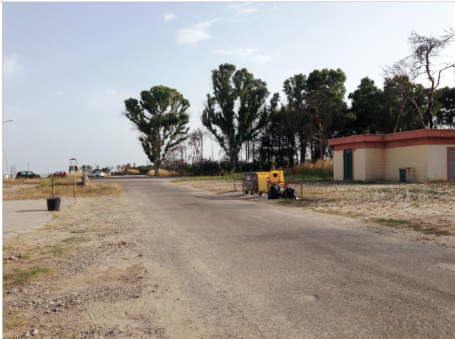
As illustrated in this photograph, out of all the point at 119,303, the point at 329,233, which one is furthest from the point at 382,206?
the point at 119,303

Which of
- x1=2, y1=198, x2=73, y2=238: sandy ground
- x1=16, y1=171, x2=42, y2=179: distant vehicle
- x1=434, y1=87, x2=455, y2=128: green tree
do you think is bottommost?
x1=2, y1=198, x2=73, y2=238: sandy ground

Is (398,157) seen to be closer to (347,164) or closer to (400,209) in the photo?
(347,164)

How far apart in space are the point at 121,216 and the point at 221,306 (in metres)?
9.81

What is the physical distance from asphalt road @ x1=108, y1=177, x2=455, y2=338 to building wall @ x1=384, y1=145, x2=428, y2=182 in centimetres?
1978

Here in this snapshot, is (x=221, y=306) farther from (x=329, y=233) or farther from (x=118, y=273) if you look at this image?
(x=329, y=233)

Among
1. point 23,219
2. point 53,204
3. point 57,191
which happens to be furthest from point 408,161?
point 23,219

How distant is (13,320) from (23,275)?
207 centimetres

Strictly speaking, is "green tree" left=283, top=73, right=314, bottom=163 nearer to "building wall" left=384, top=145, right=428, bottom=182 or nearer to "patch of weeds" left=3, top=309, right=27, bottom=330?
"building wall" left=384, top=145, right=428, bottom=182

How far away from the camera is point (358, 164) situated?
31219 millimetres

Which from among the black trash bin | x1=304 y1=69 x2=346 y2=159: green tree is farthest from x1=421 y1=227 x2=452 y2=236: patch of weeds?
x1=304 y1=69 x2=346 y2=159: green tree

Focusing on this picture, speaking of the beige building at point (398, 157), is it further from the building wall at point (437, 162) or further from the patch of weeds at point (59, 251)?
the patch of weeds at point (59, 251)

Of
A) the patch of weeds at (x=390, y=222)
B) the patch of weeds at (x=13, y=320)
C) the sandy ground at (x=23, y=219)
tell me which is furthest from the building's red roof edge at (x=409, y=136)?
the patch of weeds at (x=13, y=320)

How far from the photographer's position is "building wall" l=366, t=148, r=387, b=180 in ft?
99.7

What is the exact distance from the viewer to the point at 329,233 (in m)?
9.33
